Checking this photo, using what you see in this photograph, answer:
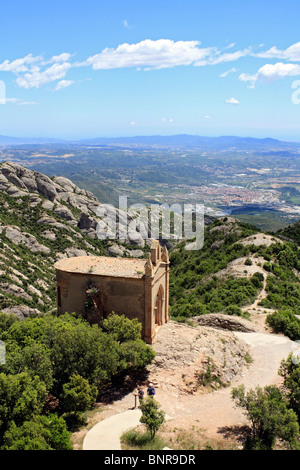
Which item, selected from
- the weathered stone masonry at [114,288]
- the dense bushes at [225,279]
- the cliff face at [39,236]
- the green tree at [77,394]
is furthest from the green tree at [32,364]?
the cliff face at [39,236]

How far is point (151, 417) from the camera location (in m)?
17.2

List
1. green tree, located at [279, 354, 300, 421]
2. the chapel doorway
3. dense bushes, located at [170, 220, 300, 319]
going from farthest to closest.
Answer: dense bushes, located at [170, 220, 300, 319]
the chapel doorway
green tree, located at [279, 354, 300, 421]

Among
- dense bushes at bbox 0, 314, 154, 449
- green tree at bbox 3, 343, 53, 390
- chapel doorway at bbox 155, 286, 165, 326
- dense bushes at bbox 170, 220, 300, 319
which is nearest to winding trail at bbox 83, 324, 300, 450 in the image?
dense bushes at bbox 0, 314, 154, 449

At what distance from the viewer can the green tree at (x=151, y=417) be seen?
1708 centimetres

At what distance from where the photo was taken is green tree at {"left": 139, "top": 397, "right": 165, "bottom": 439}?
672 inches

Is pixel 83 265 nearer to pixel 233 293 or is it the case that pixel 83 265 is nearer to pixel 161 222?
pixel 233 293

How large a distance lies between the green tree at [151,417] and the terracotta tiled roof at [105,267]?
32.8 ft

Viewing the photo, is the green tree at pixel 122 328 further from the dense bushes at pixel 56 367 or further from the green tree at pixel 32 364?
the green tree at pixel 32 364

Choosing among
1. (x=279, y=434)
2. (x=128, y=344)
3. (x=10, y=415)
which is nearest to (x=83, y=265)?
(x=128, y=344)

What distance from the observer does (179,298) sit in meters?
48.8

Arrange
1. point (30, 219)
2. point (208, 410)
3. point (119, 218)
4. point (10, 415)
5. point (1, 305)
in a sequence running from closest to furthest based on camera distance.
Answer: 1. point (10, 415)
2. point (208, 410)
3. point (1, 305)
4. point (30, 219)
5. point (119, 218)

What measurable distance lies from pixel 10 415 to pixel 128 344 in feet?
→ 25.3

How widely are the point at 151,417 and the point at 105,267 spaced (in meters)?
12.6

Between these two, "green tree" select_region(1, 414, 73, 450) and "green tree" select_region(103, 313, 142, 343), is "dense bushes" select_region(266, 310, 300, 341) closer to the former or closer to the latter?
"green tree" select_region(103, 313, 142, 343)
